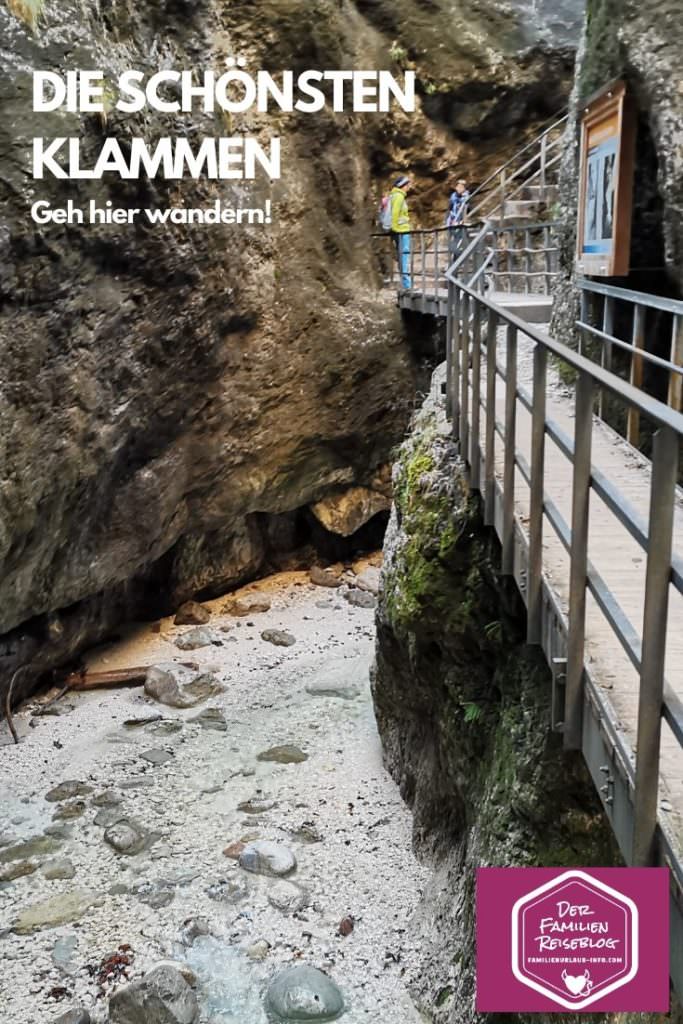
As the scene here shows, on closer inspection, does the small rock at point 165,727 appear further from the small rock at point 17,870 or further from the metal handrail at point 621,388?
the metal handrail at point 621,388

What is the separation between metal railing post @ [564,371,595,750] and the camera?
3141 mm

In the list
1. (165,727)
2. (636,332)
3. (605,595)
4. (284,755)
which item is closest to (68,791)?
(165,727)

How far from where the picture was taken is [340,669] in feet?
39.9

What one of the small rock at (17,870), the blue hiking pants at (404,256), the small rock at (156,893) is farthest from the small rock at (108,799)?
the blue hiking pants at (404,256)

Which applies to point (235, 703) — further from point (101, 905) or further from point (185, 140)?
point (185, 140)

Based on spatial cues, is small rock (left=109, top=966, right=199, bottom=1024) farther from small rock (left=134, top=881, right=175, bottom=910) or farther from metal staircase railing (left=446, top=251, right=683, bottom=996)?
metal staircase railing (left=446, top=251, right=683, bottom=996)

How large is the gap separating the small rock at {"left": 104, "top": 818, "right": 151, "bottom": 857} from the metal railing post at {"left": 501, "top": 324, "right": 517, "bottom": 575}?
5511 mm

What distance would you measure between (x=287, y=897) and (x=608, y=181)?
6026 mm

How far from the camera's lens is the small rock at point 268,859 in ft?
26.5

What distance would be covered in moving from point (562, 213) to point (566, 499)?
4148mm

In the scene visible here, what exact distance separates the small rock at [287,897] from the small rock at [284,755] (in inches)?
81.8

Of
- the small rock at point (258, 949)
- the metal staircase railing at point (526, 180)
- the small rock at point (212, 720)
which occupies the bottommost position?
the small rock at point (258, 949)

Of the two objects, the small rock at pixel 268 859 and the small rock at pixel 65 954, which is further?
the small rock at pixel 268 859

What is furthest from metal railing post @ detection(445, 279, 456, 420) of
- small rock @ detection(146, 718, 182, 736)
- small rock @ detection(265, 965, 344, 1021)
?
small rock @ detection(146, 718, 182, 736)
